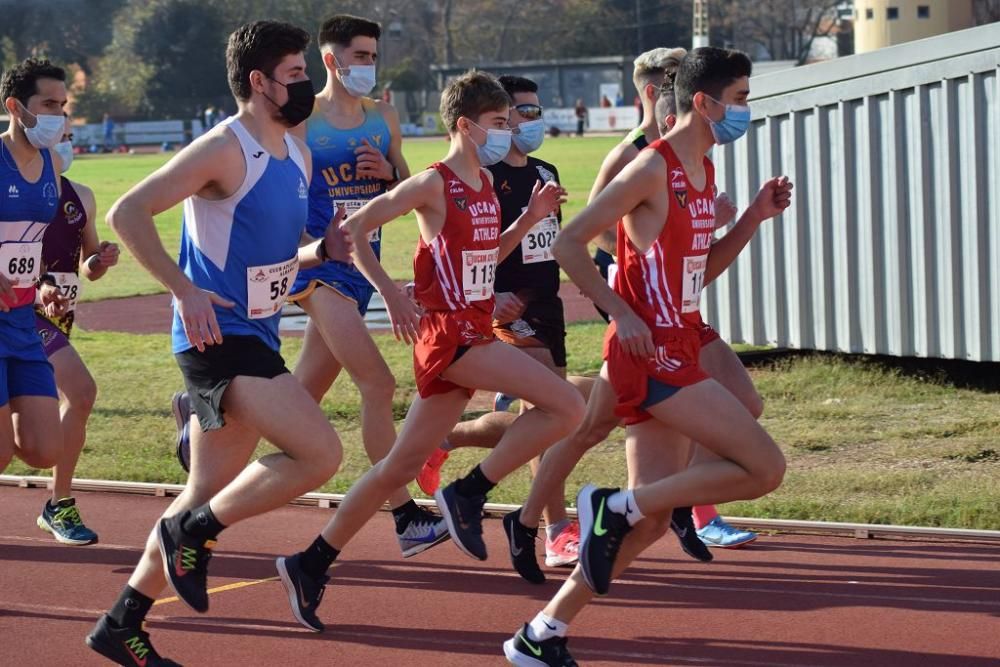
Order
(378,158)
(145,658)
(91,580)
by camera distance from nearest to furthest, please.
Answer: (145,658) < (91,580) < (378,158)

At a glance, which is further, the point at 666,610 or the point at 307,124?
the point at 307,124

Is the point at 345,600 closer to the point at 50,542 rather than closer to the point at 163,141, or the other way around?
the point at 50,542

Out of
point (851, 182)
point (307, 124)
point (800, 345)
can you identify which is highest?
point (307, 124)

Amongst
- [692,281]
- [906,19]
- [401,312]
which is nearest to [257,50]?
[401,312]

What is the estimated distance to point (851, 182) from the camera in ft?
40.5

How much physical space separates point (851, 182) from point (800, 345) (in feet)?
4.66

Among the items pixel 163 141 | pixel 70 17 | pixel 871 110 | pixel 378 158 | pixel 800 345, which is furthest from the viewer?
pixel 70 17

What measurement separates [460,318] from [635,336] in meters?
1.17

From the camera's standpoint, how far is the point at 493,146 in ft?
21.3

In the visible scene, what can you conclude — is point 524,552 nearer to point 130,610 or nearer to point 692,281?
point 692,281

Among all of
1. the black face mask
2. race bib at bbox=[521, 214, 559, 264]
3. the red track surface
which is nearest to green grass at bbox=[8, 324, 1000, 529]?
the red track surface

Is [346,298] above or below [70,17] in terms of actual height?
below

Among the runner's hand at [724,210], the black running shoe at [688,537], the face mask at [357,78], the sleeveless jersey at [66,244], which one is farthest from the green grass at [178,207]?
the runner's hand at [724,210]

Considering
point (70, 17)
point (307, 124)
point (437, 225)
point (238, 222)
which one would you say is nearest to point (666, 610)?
point (437, 225)
